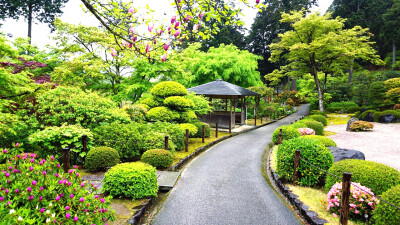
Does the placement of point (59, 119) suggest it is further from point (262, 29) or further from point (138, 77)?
point (262, 29)

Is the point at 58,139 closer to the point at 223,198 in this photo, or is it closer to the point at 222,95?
the point at 223,198

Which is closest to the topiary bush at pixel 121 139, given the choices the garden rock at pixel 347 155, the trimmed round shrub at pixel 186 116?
the trimmed round shrub at pixel 186 116

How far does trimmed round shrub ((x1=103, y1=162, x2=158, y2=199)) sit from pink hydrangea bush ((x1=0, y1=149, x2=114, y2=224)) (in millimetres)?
1910

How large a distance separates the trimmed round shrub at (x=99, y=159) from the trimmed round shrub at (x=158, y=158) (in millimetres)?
950

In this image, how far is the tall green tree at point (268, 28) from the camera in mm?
32844

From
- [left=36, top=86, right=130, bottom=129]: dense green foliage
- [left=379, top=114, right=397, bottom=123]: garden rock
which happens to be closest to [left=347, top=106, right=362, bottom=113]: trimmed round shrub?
[left=379, top=114, right=397, bottom=123]: garden rock

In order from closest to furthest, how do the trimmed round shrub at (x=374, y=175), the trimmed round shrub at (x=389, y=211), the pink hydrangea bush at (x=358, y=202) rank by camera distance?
1. the trimmed round shrub at (x=389, y=211)
2. the pink hydrangea bush at (x=358, y=202)
3. the trimmed round shrub at (x=374, y=175)

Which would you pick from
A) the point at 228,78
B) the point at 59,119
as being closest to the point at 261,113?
the point at 228,78

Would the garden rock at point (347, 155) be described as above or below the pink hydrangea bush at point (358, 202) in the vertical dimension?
above

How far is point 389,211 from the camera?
3.36 meters

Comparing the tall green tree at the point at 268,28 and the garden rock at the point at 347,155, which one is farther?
the tall green tree at the point at 268,28

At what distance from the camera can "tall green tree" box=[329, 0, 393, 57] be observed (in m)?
32.1

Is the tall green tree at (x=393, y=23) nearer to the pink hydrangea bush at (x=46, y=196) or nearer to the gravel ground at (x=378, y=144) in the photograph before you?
the gravel ground at (x=378, y=144)

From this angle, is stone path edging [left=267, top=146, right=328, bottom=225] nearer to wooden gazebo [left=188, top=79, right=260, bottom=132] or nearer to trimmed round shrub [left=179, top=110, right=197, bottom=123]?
trimmed round shrub [left=179, top=110, right=197, bottom=123]
